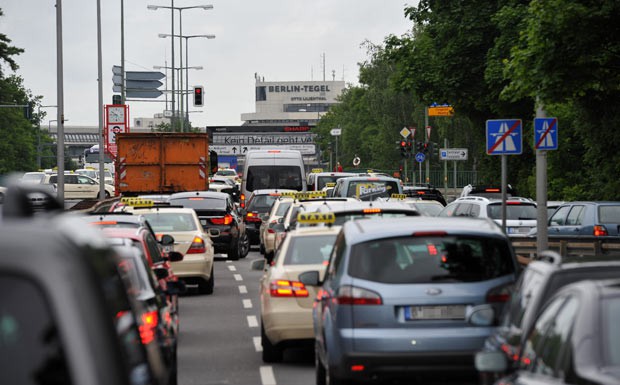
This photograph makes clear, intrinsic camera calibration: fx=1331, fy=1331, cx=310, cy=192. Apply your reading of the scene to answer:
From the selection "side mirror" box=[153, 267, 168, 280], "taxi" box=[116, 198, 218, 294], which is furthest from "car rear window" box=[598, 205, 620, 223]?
"side mirror" box=[153, 267, 168, 280]

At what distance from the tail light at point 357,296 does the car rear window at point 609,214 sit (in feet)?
61.2

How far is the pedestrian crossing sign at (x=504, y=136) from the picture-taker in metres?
21.8

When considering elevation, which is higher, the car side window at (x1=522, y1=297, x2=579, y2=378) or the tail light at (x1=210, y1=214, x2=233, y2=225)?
the car side window at (x1=522, y1=297, x2=579, y2=378)

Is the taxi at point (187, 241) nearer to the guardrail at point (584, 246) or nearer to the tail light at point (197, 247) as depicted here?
the tail light at point (197, 247)

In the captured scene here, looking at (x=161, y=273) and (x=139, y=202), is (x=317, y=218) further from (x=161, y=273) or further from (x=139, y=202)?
(x=139, y=202)

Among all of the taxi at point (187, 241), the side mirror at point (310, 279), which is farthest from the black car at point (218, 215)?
the side mirror at point (310, 279)

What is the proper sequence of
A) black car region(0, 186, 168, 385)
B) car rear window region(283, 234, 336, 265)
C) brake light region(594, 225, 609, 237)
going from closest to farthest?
black car region(0, 186, 168, 385), car rear window region(283, 234, 336, 265), brake light region(594, 225, 609, 237)

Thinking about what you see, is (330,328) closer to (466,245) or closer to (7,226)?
(466,245)

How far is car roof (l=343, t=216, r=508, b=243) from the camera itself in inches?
386

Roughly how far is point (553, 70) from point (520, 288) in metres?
16.2

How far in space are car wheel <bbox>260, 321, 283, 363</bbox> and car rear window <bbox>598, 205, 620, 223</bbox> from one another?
15.5m

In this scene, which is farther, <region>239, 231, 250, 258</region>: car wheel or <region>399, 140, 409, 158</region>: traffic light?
<region>399, 140, 409, 158</region>: traffic light

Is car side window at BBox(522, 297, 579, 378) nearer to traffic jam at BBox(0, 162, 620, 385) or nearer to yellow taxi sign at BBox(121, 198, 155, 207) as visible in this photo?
traffic jam at BBox(0, 162, 620, 385)

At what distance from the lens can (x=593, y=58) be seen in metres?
23.0
